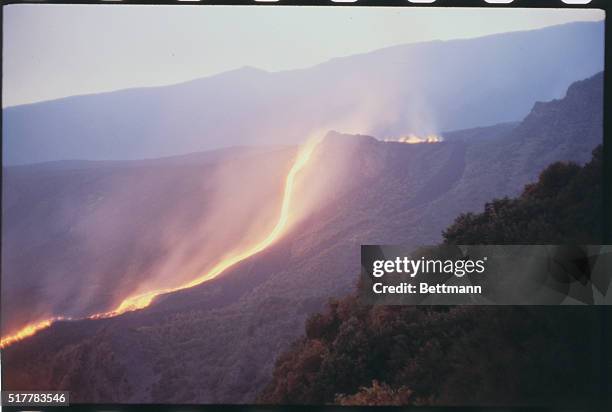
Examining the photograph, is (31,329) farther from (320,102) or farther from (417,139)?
(417,139)

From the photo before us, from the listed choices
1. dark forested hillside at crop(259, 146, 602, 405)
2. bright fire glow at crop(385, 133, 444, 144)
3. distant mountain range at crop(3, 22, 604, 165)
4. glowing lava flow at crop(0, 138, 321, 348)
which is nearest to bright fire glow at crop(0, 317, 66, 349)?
glowing lava flow at crop(0, 138, 321, 348)

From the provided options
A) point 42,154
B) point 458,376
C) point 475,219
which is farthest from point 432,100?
point 42,154

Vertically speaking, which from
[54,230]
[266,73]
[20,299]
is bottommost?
[20,299]

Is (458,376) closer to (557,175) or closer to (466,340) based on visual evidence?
(466,340)

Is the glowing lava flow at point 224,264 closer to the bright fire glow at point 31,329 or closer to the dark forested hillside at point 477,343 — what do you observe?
the bright fire glow at point 31,329

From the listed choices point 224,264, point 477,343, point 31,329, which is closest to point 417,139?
point 477,343

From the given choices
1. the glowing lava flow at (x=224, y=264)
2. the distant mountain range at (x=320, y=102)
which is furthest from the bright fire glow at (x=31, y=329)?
the distant mountain range at (x=320, y=102)
